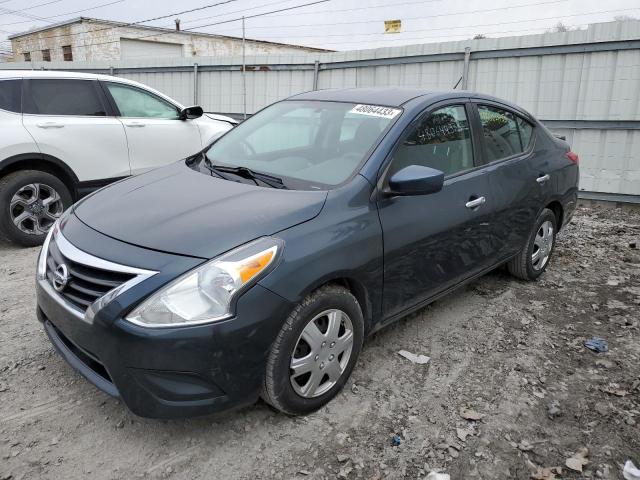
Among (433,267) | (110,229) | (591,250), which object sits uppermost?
(110,229)

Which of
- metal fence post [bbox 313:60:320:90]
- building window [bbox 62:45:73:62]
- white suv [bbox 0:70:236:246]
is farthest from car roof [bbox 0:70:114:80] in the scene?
building window [bbox 62:45:73:62]

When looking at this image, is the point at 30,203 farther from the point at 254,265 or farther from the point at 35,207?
the point at 254,265

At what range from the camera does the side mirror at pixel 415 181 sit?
280 centimetres

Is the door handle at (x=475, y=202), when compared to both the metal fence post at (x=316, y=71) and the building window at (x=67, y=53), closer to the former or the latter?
the metal fence post at (x=316, y=71)

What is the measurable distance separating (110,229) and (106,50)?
30.3 m

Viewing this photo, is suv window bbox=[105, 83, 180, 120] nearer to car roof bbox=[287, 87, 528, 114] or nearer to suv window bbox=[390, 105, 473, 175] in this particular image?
car roof bbox=[287, 87, 528, 114]

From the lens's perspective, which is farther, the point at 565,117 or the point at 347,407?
the point at 565,117

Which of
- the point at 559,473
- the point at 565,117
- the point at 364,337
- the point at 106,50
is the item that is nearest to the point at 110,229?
the point at 364,337

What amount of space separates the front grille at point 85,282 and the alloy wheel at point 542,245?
3514 mm

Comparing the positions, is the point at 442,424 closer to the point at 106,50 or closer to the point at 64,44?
the point at 106,50

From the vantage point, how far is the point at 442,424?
267 centimetres

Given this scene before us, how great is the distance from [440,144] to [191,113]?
147 inches

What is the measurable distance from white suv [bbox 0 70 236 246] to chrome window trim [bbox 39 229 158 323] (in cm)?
306

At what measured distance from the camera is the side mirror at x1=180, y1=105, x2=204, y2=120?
6.14 meters
